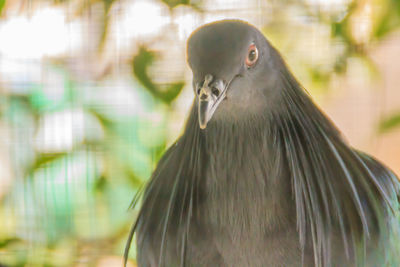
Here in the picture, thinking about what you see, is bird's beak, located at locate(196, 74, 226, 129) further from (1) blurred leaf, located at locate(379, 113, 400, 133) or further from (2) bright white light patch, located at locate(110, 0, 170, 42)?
(1) blurred leaf, located at locate(379, 113, 400, 133)

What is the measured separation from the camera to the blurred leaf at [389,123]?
1.14m

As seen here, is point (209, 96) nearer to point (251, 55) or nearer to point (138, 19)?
point (251, 55)

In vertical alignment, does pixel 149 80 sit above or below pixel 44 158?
above

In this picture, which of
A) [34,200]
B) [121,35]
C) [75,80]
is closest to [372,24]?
[121,35]

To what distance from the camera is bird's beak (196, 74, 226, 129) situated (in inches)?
23.7

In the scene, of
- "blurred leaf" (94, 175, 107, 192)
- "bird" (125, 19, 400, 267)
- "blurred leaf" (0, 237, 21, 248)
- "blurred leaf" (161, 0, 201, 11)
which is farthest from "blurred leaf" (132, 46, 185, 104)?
"blurred leaf" (0, 237, 21, 248)

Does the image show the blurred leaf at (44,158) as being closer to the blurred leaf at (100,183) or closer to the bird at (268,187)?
the blurred leaf at (100,183)

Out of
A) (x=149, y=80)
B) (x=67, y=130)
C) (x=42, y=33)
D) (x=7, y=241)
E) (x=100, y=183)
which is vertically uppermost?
(x=42, y=33)

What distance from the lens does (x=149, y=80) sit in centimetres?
111

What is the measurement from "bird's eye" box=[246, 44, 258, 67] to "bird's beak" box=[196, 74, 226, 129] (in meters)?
0.05

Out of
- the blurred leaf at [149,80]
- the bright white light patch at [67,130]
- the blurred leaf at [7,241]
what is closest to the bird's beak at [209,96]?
the blurred leaf at [149,80]

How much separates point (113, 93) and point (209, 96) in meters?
0.60

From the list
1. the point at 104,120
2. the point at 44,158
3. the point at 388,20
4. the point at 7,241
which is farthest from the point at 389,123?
the point at 7,241

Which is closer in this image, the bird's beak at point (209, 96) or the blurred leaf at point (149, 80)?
the bird's beak at point (209, 96)
